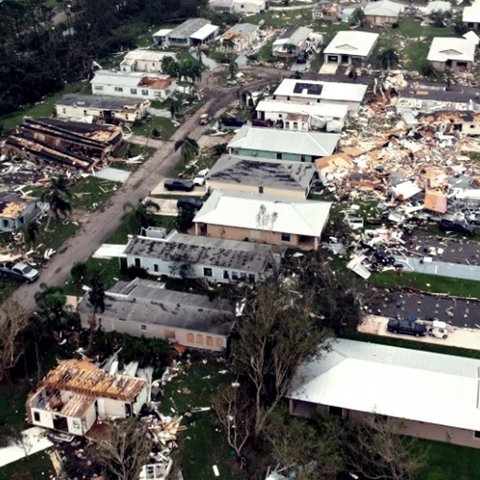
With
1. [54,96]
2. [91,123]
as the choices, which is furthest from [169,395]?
[54,96]

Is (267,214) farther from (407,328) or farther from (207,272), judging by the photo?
(407,328)

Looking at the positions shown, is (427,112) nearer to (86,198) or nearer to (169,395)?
(86,198)

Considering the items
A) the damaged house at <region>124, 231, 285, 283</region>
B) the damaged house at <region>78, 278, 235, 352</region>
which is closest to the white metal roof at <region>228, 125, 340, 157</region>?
the damaged house at <region>124, 231, 285, 283</region>

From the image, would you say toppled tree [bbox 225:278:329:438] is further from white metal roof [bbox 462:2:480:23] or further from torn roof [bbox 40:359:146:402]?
white metal roof [bbox 462:2:480:23]

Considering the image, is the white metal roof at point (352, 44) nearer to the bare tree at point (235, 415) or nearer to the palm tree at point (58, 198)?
the palm tree at point (58, 198)

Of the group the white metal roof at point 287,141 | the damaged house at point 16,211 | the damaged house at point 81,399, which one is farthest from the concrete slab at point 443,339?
the damaged house at point 16,211
